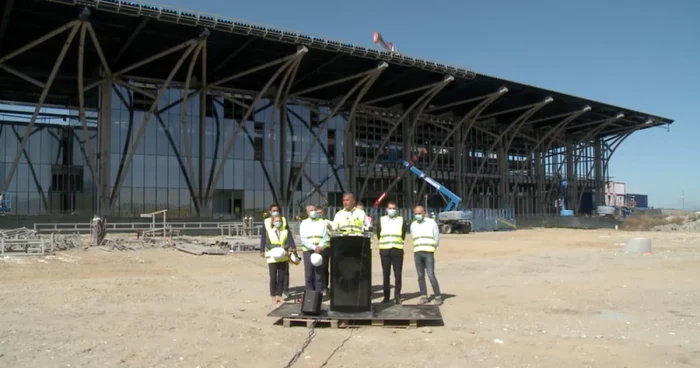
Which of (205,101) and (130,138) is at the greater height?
(205,101)

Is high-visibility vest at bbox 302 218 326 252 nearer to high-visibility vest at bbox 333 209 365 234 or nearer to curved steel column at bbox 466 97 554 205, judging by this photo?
high-visibility vest at bbox 333 209 365 234

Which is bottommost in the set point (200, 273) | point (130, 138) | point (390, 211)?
point (200, 273)

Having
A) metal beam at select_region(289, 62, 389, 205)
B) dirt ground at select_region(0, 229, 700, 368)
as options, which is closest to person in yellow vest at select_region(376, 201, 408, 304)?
dirt ground at select_region(0, 229, 700, 368)

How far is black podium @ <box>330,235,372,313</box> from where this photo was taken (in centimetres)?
853

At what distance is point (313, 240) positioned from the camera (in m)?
9.97

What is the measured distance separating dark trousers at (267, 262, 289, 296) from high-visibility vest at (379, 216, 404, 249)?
5.94ft

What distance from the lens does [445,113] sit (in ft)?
180

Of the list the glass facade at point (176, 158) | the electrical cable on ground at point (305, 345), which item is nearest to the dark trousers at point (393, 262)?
the electrical cable on ground at point (305, 345)

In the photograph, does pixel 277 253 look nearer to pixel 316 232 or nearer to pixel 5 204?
pixel 316 232

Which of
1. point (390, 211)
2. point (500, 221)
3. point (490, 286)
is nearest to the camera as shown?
point (390, 211)

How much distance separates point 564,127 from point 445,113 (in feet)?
47.2

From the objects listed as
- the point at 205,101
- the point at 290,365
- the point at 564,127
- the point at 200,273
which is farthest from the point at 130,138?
the point at 564,127

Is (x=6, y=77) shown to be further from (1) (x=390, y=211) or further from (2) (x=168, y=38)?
(1) (x=390, y=211)

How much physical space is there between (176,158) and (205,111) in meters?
3.92
